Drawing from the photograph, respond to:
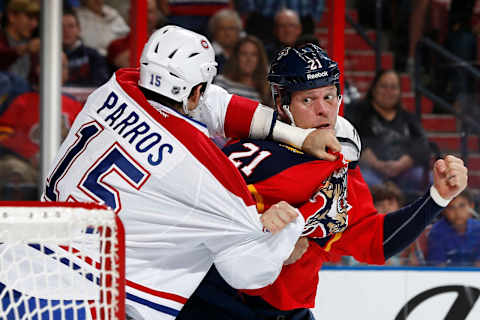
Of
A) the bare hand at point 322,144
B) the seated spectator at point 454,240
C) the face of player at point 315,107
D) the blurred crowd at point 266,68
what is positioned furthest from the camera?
the blurred crowd at point 266,68

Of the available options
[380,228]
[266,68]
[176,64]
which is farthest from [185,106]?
[266,68]

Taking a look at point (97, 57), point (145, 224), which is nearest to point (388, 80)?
point (97, 57)

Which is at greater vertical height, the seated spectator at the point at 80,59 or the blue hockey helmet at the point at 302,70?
the blue hockey helmet at the point at 302,70

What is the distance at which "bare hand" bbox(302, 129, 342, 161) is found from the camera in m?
1.75

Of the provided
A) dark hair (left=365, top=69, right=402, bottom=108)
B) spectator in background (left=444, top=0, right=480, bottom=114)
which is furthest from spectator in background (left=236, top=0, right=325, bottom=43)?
spectator in background (left=444, top=0, right=480, bottom=114)

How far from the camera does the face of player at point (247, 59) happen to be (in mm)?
3217

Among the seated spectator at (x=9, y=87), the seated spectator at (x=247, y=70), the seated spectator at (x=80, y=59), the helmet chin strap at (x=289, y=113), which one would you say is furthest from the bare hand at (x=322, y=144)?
the seated spectator at (x=9, y=87)

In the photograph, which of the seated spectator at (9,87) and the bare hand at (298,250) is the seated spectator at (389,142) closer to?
the bare hand at (298,250)

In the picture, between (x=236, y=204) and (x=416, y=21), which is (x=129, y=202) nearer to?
(x=236, y=204)

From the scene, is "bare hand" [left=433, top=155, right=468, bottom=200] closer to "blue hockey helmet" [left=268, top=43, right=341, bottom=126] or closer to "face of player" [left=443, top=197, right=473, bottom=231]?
"blue hockey helmet" [left=268, top=43, right=341, bottom=126]

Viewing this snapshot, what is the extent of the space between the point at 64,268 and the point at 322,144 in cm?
58

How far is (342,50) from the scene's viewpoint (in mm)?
2938

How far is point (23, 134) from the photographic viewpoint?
3217mm

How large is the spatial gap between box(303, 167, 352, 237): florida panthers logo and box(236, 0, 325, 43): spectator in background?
4.79 feet
